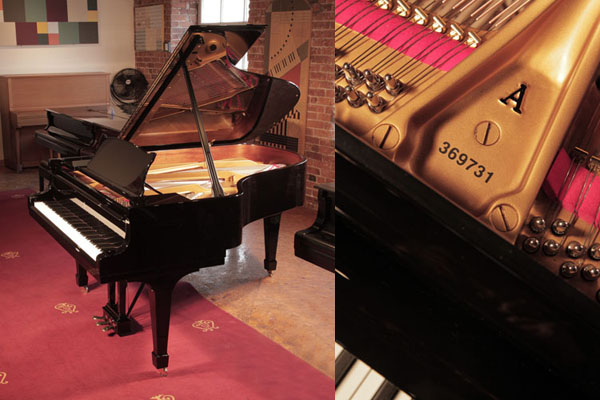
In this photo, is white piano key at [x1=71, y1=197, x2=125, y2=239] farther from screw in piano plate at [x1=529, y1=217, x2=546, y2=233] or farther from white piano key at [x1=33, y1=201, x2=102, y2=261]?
screw in piano plate at [x1=529, y1=217, x2=546, y2=233]

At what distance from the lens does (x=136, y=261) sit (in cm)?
283

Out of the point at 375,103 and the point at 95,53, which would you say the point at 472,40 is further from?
the point at 95,53

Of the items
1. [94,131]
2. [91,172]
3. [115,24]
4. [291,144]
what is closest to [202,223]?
[91,172]

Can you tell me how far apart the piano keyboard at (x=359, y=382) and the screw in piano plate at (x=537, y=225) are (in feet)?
0.96

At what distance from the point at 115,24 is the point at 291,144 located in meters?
3.74

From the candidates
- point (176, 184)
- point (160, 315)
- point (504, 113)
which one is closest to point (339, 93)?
point (504, 113)

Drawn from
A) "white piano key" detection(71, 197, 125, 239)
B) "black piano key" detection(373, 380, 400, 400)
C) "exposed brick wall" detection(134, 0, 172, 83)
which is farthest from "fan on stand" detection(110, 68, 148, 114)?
"black piano key" detection(373, 380, 400, 400)

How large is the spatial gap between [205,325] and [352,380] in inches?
113

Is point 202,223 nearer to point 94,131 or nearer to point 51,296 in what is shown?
point 51,296

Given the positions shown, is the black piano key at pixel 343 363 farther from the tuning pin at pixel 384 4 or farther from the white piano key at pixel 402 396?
the tuning pin at pixel 384 4

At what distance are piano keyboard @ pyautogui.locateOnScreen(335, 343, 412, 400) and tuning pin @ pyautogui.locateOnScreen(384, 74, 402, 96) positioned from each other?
40 centimetres

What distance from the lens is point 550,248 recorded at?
81cm

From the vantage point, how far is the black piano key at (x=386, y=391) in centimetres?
88

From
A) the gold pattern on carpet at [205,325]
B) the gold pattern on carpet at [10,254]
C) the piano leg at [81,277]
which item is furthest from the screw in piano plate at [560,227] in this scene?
the gold pattern on carpet at [10,254]
